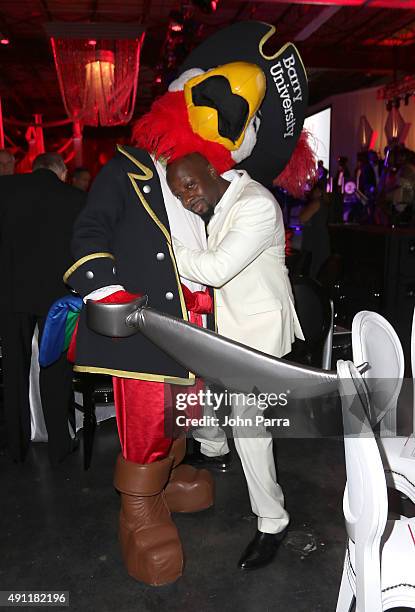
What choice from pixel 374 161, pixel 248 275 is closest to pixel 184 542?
pixel 248 275

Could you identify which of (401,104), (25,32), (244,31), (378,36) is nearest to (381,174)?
(401,104)

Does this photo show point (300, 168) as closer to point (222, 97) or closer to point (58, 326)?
point (222, 97)

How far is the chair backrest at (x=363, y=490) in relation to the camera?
1.03 m

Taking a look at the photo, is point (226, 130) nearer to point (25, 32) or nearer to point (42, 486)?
point (42, 486)

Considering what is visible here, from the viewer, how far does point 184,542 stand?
79.0 inches

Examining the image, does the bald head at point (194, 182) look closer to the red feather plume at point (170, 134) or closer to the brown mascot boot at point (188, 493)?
the red feather plume at point (170, 134)

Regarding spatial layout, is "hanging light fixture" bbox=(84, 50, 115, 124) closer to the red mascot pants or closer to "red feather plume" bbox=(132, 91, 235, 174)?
"red feather plume" bbox=(132, 91, 235, 174)

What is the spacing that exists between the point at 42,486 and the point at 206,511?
71 centimetres

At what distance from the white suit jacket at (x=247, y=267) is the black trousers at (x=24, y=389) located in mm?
1061

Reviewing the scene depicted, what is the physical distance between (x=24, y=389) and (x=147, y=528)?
1076mm

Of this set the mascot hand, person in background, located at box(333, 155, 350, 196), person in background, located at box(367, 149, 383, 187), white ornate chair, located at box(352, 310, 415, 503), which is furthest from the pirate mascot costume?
person in background, located at box(333, 155, 350, 196)

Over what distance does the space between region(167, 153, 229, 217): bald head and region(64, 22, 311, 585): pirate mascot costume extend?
1.2 inches

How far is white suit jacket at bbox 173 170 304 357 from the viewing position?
162 centimetres

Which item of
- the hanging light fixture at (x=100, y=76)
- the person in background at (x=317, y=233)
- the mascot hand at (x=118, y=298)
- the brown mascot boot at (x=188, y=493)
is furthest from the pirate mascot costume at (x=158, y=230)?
the person in background at (x=317, y=233)
